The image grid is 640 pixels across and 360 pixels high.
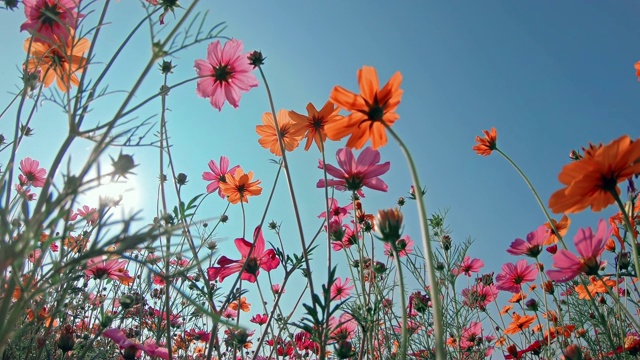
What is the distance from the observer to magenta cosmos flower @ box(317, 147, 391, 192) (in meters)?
1.40

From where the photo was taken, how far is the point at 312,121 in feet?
5.44

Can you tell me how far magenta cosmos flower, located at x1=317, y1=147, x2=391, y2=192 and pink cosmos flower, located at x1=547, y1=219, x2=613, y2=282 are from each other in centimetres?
56

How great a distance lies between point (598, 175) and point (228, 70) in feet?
3.87

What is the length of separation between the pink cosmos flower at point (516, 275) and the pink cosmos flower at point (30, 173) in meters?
3.04

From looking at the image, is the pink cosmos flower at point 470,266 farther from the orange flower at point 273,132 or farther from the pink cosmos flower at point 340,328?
the orange flower at point 273,132

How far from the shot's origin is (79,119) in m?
0.86

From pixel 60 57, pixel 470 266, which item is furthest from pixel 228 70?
pixel 470 266

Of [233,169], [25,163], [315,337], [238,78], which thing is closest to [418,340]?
[233,169]

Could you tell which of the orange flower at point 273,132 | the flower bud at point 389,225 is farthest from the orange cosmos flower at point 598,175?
the orange flower at point 273,132

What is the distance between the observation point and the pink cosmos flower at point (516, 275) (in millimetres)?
2213

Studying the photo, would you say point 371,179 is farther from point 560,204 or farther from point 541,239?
point 541,239

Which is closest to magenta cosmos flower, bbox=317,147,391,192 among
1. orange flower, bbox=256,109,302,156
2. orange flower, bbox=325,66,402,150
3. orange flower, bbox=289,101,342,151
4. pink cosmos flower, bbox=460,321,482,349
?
orange flower, bbox=289,101,342,151

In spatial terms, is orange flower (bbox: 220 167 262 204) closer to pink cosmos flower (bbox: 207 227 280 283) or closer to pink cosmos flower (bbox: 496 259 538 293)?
pink cosmos flower (bbox: 207 227 280 283)

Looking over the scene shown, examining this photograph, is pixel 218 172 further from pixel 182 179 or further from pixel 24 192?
pixel 24 192
